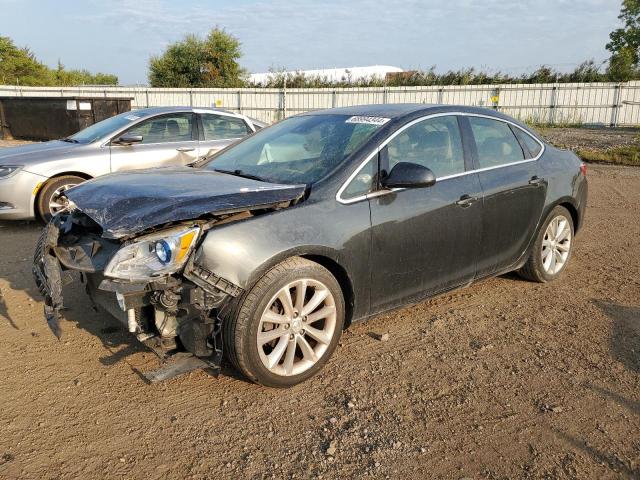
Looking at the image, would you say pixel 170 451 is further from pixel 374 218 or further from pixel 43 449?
pixel 374 218

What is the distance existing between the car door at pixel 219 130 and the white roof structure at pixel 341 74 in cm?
2702

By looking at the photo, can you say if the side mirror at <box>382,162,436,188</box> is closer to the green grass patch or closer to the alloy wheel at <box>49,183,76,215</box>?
the alloy wheel at <box>49,183,76,215</box>

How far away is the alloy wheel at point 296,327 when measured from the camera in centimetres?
308

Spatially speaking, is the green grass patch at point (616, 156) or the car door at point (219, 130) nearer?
the car door at point (219, 130)

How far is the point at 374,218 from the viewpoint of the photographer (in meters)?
3.44

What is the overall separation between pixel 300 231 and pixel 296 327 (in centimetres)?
58

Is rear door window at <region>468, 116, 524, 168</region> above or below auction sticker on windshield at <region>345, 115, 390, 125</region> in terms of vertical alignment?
below

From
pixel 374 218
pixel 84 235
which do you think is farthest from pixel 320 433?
pixel 84 235

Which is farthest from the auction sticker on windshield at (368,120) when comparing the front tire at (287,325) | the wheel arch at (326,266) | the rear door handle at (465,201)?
the front tire at (287,325)

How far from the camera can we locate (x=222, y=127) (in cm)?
820

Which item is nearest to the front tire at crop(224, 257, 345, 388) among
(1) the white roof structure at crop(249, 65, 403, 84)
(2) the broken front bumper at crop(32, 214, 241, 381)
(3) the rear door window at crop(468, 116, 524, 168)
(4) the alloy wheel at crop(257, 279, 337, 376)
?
(4) the alloy wheel at crop(257, 279, 337, 376)

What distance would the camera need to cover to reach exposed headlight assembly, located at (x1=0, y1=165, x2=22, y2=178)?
656 cm

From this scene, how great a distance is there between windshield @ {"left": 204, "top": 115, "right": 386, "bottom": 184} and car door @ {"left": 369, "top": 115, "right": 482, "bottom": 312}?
318 millimetres

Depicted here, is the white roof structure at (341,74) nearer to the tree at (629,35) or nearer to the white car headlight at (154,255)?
the tree at (629,35)
